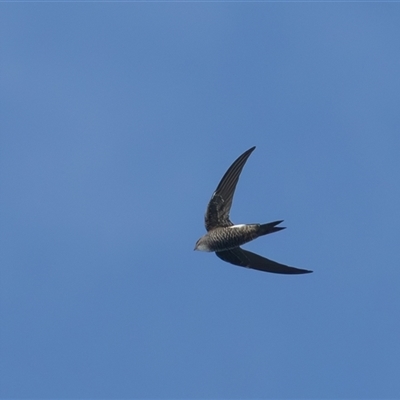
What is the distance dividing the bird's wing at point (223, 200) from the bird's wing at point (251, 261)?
100 centimetres

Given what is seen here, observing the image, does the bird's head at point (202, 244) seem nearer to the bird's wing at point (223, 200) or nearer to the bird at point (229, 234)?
the bird at point (229, 234)

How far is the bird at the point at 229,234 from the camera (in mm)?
27281

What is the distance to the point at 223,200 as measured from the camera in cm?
2838

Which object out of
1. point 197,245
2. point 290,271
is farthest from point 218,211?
point 290,271

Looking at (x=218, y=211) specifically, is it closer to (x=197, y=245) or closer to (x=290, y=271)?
(x=197, y=245)

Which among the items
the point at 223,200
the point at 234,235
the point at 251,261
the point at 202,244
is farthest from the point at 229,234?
the point at 251,261

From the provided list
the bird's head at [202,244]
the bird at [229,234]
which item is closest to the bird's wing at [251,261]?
the bird at [229,234]

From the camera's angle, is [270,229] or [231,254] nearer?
[270,229]

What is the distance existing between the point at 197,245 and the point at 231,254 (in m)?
1.27

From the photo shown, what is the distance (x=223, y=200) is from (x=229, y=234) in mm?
1586

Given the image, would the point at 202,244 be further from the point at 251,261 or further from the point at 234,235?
the point at 251,261

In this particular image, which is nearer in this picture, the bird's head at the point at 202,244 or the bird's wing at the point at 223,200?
the bird's head at the point at 202,244

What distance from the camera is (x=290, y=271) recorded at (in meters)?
28.5

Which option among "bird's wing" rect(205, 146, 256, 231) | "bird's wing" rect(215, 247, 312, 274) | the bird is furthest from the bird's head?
"bird's wing" rect(215, 247, 312, 274)
